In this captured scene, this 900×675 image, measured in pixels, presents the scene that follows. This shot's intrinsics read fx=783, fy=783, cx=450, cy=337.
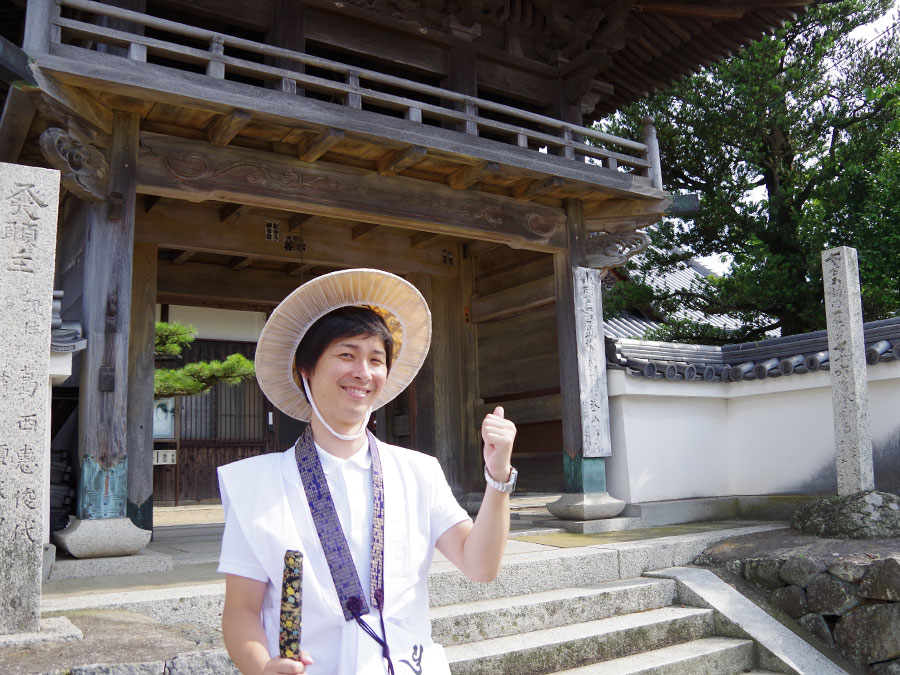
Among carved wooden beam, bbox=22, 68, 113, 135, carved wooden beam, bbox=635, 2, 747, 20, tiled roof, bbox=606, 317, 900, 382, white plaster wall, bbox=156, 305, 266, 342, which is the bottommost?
tiled roof, bbox=606, 317, 900, 382

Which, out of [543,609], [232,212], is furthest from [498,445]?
[232,212]

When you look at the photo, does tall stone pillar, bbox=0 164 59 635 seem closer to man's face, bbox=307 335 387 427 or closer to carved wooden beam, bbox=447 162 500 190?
man's face, bbox=307 335 387 427

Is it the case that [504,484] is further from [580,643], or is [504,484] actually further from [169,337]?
[169,337]

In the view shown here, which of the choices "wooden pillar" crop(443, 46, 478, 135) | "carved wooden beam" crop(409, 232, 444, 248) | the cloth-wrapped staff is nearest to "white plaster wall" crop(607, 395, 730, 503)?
"carved wooden beam" crop(409, 232, 444, 248)

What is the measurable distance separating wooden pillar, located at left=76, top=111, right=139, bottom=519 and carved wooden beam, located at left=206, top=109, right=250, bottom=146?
74 cm

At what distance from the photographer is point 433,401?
9781 millimetres

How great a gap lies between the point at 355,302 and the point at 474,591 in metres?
3.66

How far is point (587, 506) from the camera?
783cm

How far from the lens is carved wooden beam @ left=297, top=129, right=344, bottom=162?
629 centimetres

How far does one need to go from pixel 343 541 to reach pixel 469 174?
596 cm

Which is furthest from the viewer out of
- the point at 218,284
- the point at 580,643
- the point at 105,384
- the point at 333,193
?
the point at 218,284

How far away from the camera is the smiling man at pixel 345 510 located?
1678mm

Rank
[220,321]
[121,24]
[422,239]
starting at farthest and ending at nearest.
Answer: [220,321]
[422,239]
[121,24]

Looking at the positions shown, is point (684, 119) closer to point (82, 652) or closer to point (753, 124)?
point (753, 124)
